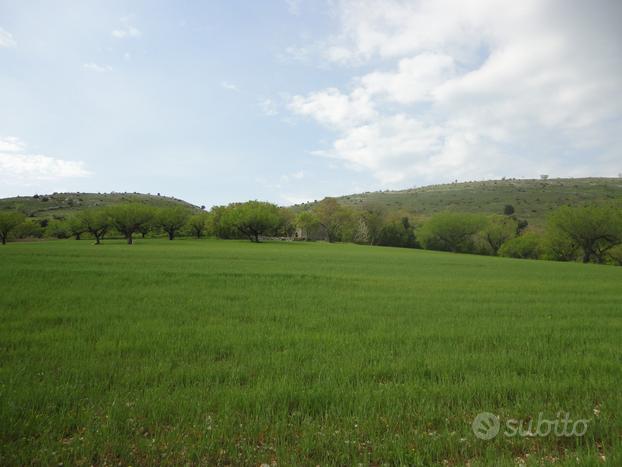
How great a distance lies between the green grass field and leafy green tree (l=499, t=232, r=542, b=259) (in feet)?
246

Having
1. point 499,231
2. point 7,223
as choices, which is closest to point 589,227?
point 499,231

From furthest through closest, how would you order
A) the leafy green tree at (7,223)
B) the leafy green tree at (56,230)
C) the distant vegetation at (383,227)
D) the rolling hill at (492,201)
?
the rolling hill at (492,201) → the leafy green tree at (56,230) → the leafy green tree at (7,223) → the distant vegetation at (383,227)

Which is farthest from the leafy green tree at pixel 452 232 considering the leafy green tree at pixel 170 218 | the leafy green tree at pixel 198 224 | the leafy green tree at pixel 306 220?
the leafy green tree at pixel 170 218

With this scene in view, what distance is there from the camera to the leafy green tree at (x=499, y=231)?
3349 inches

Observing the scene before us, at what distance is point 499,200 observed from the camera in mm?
144750

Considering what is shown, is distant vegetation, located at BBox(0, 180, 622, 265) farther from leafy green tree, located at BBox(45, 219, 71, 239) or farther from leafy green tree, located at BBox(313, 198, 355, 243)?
leafy green tree, located at BBox(313, 198, 355, 243)

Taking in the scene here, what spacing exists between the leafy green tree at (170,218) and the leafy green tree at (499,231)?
8848 cm

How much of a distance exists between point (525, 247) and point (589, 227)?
16908 millimetres

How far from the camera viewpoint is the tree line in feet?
203

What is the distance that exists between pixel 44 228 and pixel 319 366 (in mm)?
126794

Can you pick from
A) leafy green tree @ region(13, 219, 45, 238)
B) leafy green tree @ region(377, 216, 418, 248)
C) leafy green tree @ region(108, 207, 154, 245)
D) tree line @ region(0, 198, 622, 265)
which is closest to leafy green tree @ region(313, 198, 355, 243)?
tree line @ region(0, 198, 622, 265)

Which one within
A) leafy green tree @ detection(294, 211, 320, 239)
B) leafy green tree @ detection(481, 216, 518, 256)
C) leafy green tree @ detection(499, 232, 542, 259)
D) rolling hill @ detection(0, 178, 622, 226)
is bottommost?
leafy green tree @ detection(499, 232, 542, 259)

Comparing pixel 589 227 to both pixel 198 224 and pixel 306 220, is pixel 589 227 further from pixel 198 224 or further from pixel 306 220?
pixel 198 224

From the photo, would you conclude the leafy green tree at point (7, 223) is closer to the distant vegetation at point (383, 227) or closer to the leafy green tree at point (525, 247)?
the distant vegetation at point (383, 227)
